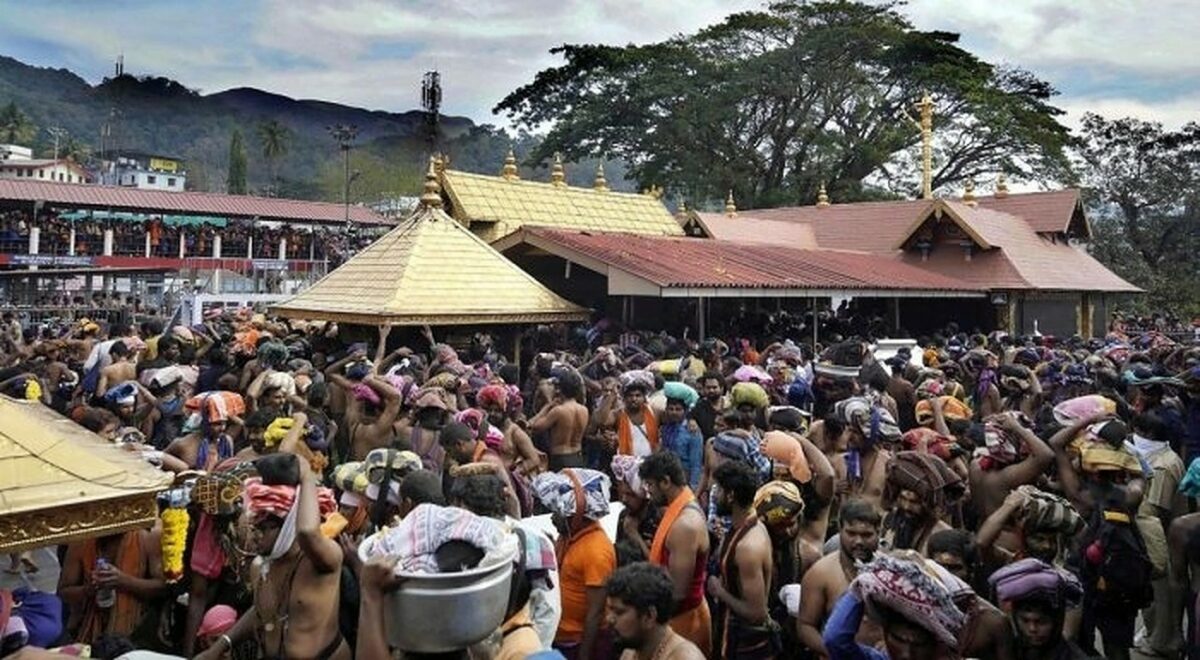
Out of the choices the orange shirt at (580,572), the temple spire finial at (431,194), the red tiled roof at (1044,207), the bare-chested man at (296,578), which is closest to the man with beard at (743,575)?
the orange shirt at (580,572)

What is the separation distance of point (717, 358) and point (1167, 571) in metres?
5.23

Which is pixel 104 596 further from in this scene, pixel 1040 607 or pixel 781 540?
A: pixel 1040 607

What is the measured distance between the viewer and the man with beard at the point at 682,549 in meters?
3.43

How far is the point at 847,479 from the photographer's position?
4809mm

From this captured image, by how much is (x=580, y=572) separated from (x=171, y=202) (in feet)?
107

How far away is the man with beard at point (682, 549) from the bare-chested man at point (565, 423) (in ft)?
8.63

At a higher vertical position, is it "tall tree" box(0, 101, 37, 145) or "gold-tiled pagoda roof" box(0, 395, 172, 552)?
"tall tree" box(0, 101, 37, 145)

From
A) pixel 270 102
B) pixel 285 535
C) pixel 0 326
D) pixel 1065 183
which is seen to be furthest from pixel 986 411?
pixel 270 102

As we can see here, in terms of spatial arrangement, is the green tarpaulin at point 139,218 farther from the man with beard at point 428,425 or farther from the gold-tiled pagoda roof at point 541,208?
the man with beard at point 428,425

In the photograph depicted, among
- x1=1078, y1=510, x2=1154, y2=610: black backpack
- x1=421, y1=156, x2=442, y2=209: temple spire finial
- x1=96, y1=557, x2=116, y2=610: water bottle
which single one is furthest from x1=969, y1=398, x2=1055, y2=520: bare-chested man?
x1=421, y1=156, x2=442, y2=209: temple spire finial

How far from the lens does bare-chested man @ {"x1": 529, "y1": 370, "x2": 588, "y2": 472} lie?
20.7ft

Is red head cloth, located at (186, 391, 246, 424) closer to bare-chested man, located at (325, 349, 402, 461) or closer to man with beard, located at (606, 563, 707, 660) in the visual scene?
bare-chested man, located at (325, 349, 402, 461)

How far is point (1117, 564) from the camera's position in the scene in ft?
12.7

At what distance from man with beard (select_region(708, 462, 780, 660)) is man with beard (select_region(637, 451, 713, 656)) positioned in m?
0.10
